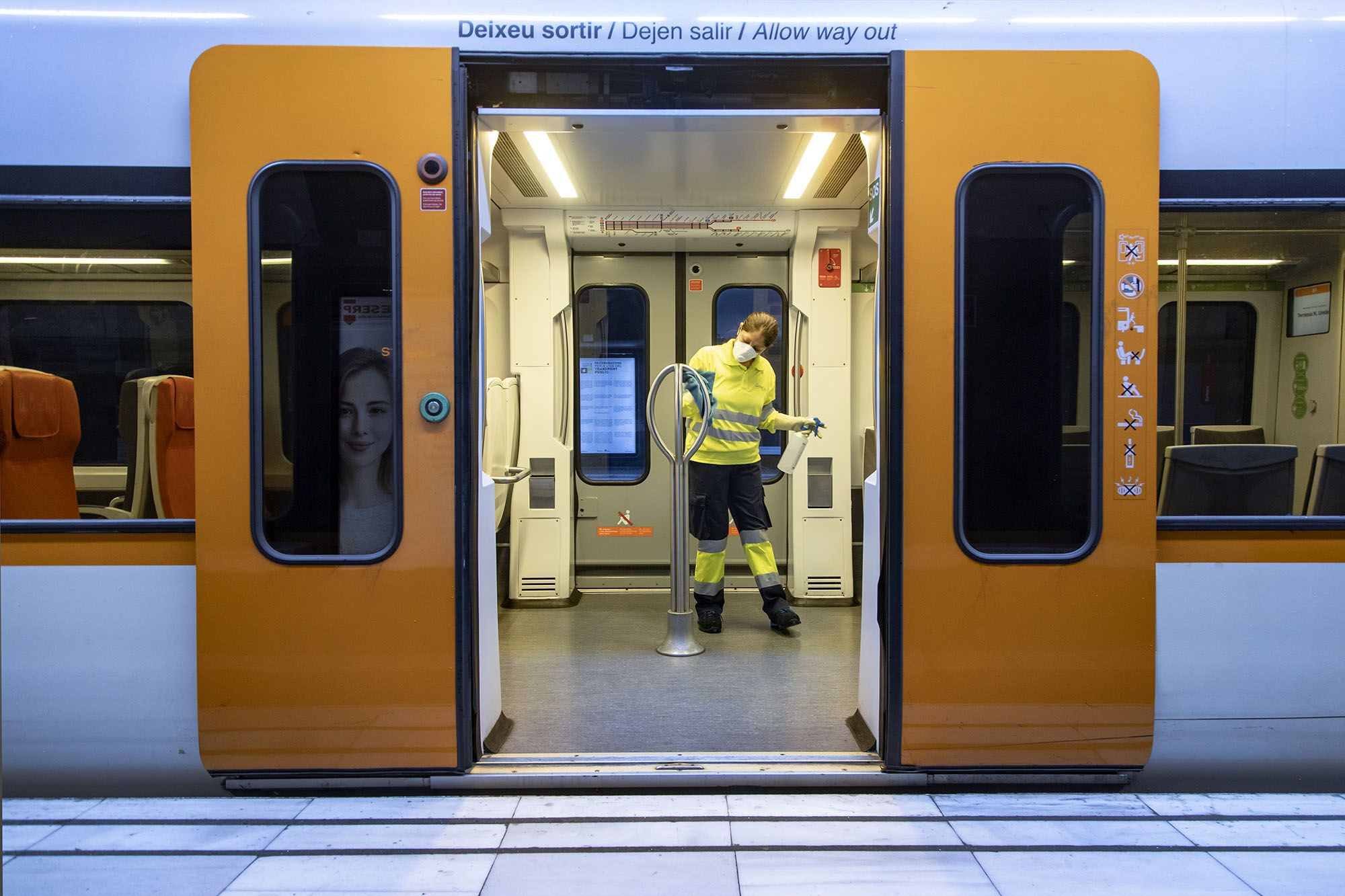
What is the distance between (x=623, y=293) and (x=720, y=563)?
212 centimetres

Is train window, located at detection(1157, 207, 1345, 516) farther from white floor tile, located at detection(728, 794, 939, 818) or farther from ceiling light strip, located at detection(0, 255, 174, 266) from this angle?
ceiling light strip, located at detection(0, 255, 174, 266)

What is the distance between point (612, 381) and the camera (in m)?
5.68

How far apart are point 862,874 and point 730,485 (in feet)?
8.04

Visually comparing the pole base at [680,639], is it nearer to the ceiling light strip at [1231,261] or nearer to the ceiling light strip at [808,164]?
the ceiling light strip at [808,164]

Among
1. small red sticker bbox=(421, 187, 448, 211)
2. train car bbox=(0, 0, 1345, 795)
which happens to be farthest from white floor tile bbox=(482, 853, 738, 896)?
small red sticker bbox=(421, 187, 448, 211)

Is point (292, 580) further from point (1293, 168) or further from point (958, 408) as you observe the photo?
point (1293, 168)

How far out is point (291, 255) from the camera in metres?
2.66

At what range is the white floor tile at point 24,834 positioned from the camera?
246cm

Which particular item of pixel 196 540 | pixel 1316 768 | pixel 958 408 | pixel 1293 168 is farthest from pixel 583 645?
pixel 1293 168

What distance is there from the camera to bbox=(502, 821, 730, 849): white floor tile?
2.45 meters

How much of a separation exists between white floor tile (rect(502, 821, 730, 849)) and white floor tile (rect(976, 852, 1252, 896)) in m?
0.77

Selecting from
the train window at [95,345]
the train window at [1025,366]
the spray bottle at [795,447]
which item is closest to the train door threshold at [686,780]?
the train window at [1025,366]

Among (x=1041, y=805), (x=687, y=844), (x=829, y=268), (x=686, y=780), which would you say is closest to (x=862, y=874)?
(x=687, y=844)

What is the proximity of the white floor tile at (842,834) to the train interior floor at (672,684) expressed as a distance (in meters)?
0.40
